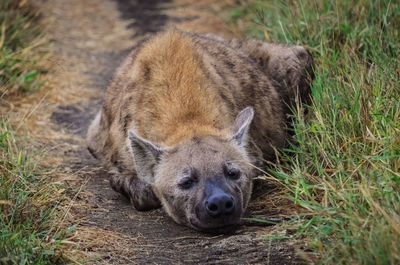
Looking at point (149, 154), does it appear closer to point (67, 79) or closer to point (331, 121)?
point (331, 121)

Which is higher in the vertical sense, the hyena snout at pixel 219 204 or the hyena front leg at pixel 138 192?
the hyena snout at pixel 219 204

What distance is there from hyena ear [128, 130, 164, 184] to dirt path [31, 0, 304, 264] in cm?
26

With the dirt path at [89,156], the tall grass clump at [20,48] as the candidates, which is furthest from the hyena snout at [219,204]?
A: the tall grass clump at [20,48]

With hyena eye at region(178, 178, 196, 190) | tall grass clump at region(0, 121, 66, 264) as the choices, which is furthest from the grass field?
hyena eye at region(178, 178, 196, 190)

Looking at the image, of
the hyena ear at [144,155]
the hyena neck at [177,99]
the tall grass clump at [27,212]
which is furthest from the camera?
the hyena neck at [177,99]

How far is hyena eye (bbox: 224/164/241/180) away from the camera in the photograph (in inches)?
131

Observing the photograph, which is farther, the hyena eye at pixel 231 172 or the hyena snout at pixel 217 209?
the hyena eye at pixel 231 172

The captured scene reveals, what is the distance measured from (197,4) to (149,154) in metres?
5.15

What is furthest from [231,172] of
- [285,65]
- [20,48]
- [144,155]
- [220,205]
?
[20,48]

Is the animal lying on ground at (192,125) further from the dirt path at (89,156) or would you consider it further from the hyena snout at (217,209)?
the dirt path at (89,156)

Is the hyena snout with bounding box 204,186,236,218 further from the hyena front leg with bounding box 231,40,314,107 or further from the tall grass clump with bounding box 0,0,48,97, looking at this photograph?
the tall grass clump with bounding box 0,0,48,97

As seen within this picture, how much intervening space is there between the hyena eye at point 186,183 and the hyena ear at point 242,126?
0.39m

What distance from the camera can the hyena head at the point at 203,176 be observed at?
10.3 feet

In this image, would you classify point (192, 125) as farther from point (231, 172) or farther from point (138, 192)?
point (138, 192)
